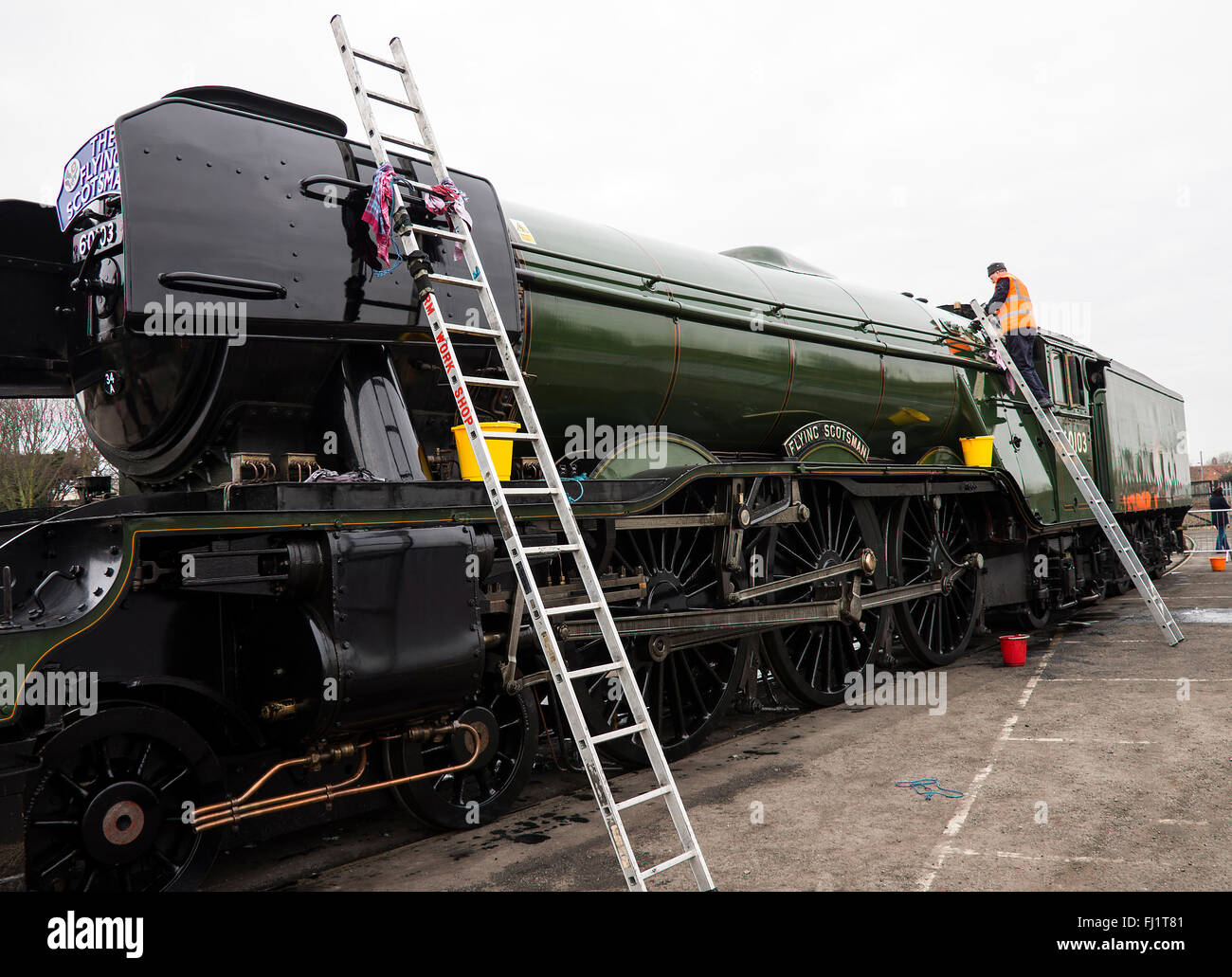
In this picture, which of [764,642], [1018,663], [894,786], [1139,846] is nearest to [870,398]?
[764,642]

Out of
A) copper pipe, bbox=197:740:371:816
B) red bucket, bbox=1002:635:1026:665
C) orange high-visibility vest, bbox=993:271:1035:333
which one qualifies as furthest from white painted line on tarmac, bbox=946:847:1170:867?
orange high-visibility vest, bbox=993:271:1035:333

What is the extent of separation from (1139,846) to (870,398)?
412 cm

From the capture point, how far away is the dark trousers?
9258 mm

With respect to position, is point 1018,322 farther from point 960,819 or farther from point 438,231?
point 438,231

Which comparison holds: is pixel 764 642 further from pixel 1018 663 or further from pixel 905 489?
pixel 1018 663

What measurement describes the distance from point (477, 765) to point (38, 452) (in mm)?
18190

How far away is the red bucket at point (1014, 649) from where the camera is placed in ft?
25.1

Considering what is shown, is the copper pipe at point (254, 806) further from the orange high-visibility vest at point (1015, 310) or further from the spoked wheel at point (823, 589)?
the orange high-visibility vest at point (1015, 310)

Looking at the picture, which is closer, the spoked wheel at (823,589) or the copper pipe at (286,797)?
the copper pipe at (286,797)

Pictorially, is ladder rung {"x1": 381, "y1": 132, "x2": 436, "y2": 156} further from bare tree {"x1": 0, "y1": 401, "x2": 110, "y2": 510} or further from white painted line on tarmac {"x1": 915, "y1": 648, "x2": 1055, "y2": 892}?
bare tree {"x1": 0, "y1": 401, "x2": 110, "y2": 510}

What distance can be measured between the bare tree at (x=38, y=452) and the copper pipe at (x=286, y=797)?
1318 cm

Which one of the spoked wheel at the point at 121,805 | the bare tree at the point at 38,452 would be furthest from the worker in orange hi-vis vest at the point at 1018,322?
the bare tree at the point at 38,452

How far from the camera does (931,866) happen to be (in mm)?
3512

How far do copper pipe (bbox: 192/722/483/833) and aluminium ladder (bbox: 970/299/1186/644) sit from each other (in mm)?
7206
